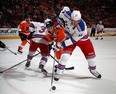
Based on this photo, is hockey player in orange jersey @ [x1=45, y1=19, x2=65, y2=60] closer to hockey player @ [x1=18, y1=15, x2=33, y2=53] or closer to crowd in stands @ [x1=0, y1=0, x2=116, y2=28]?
hockey player @ [x1=18, y1=15, x2=33, y2=53]

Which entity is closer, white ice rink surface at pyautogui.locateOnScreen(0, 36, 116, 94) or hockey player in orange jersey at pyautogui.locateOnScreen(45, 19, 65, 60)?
white ice rink surface at pyautogui.locateOnScreen(0, 36, 116, 94)

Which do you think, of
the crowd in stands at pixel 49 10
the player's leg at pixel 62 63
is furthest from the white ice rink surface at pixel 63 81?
the crowd in stands at pixel 49 10

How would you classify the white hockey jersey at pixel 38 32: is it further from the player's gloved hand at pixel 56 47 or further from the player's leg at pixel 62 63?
the player's leg at pixel 62 63

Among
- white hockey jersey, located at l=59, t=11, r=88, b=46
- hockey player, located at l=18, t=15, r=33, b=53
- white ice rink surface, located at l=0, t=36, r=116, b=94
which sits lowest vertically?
white ice rink surface, located at l=0, t=36, r=116, b=94

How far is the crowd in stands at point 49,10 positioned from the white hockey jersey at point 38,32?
4.68m

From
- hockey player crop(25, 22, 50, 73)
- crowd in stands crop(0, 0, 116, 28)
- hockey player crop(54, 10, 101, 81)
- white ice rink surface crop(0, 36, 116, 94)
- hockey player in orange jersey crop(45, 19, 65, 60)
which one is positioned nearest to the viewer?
white ice rink surface crop(0, 36, 116, 94)

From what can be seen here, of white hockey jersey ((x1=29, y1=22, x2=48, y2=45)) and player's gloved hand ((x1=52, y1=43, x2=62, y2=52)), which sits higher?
white hockey jersey ((x1=29, y1=22, x2=48, y2=45))

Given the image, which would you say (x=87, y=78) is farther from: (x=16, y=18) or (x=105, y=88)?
(x=16, y=18)

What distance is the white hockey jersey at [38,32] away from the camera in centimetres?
458

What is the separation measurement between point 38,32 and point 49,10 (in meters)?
8.14

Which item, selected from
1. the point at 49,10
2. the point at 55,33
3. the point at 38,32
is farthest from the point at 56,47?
the point at 49,10

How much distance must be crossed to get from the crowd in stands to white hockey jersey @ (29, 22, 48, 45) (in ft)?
15.3

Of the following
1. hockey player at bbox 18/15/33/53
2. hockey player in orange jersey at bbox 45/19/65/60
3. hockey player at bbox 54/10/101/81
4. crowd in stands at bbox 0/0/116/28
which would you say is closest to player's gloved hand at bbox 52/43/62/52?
hockey player in orange jersey at bbox 45/19/65/60

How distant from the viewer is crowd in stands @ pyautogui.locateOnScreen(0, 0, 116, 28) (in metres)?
11.2
